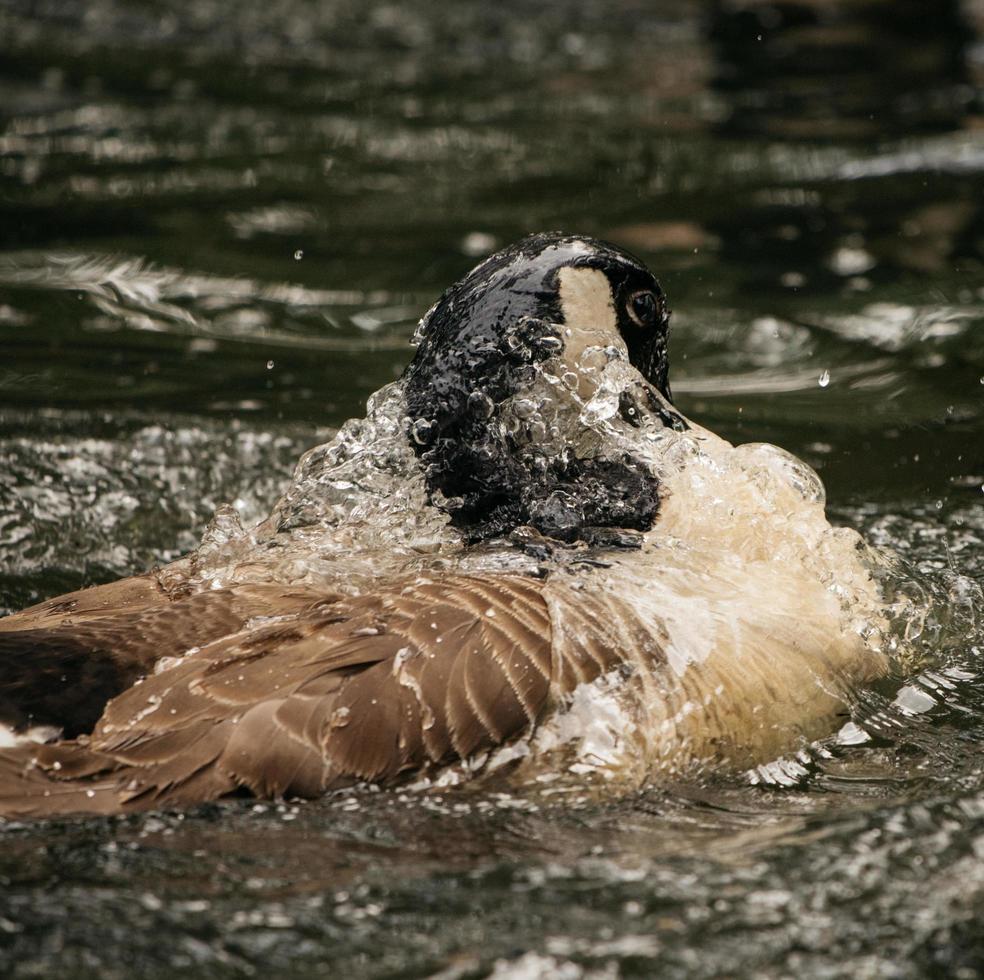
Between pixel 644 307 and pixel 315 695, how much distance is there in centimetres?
185

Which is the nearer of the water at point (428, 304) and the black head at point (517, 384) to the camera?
the water at point (428, 304)

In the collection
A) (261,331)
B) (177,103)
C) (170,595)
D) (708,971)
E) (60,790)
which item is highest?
(177,103)

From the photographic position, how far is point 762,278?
847cm

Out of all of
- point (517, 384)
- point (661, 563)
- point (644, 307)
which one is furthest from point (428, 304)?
point (661, 563)

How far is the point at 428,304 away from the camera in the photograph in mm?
8055

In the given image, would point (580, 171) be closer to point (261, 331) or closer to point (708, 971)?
point (261, 331)

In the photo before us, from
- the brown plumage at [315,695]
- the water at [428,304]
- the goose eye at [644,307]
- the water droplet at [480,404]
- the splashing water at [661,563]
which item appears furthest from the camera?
the goose eye at [644,307]

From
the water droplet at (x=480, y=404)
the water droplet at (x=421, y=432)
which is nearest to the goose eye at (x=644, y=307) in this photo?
the water droplet at (x=480, y=404)

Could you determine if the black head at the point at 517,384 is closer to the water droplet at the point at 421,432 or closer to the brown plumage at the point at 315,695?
the water droplet at the point at 421,432

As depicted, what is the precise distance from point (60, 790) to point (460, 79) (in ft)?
32.2

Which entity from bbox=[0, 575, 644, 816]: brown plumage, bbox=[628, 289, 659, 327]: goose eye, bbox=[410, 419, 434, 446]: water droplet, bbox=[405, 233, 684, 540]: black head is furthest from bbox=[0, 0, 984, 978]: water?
bbox=[410, 419, 434, 446]: water droplet

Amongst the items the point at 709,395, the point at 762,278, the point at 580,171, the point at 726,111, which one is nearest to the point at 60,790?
the point at 709,395

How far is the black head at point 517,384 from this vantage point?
459 cm

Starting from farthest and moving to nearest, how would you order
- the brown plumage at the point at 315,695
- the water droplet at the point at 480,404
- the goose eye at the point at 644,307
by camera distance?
the goose eye at the point at 644,307, the water droplet at the point at 480,404, the brown plumage at the point at 315,695
